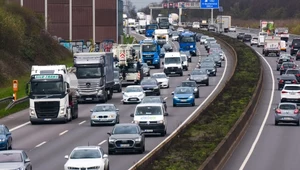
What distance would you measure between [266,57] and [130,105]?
53.7 m

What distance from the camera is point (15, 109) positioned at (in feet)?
194

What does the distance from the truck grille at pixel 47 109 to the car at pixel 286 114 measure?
12.7 metres

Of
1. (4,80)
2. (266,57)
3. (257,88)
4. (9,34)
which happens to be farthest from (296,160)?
(266,57)

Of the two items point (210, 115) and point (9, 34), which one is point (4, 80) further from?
point (210, 115)

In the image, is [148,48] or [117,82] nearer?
[117,82]

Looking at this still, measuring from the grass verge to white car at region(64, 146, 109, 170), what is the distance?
1.68 metres

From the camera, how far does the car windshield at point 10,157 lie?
28.3 metres

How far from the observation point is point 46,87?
164 feet

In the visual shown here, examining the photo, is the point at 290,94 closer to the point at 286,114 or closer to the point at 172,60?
the point at 286,114

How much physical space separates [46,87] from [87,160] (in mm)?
21067

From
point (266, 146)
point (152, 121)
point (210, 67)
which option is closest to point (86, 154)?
point (266, 146)

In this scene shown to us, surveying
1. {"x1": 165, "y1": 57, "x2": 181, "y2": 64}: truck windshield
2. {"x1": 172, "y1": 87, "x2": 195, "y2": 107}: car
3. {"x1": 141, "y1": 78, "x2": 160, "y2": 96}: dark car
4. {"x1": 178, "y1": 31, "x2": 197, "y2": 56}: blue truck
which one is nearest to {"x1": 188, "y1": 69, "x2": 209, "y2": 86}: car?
{"x1": 141, "y1": 78, "x2": 160, "y2": 96}: dark car

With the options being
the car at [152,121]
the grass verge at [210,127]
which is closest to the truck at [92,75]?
the grass verge at [210,127]

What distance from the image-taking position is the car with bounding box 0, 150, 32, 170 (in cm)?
2768
